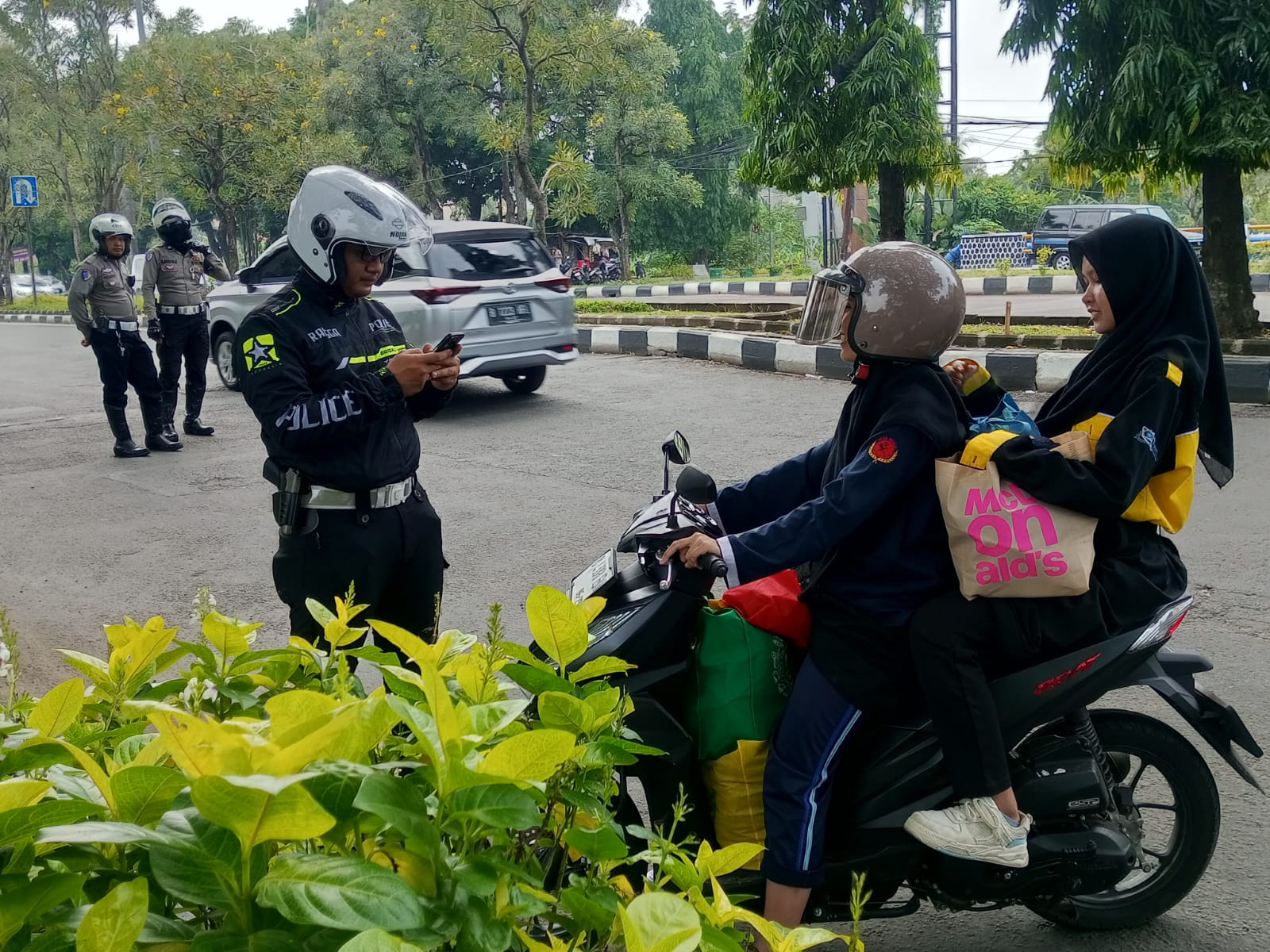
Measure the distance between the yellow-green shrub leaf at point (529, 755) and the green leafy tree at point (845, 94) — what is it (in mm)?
12074

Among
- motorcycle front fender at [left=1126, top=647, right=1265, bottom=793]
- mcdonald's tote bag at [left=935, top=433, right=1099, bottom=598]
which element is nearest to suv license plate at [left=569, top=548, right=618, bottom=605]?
mcdonald's tote bag at [left=935, top=433, right=1099, bottom=598]

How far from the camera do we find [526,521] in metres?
6.39

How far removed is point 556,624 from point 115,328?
8.25 meters

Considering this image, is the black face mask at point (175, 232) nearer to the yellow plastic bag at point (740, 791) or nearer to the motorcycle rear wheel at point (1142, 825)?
the yellow plastic bag at point (740, 791)

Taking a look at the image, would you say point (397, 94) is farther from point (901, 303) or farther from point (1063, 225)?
point (901, 303)

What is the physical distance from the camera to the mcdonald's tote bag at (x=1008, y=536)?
2227 millimetres

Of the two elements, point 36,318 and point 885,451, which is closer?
point 885,451

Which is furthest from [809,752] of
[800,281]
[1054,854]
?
[800,281]

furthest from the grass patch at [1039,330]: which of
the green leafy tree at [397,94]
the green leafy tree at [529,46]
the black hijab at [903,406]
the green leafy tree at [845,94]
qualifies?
the green leafy tree at [397,94]

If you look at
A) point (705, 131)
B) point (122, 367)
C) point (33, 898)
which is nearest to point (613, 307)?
point (122, 367)

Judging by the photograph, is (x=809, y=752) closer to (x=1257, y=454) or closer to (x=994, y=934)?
(x=994, y=934)

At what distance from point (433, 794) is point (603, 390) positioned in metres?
9.64

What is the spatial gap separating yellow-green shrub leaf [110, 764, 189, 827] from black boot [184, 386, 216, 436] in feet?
29.3

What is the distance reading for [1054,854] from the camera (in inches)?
95.2
